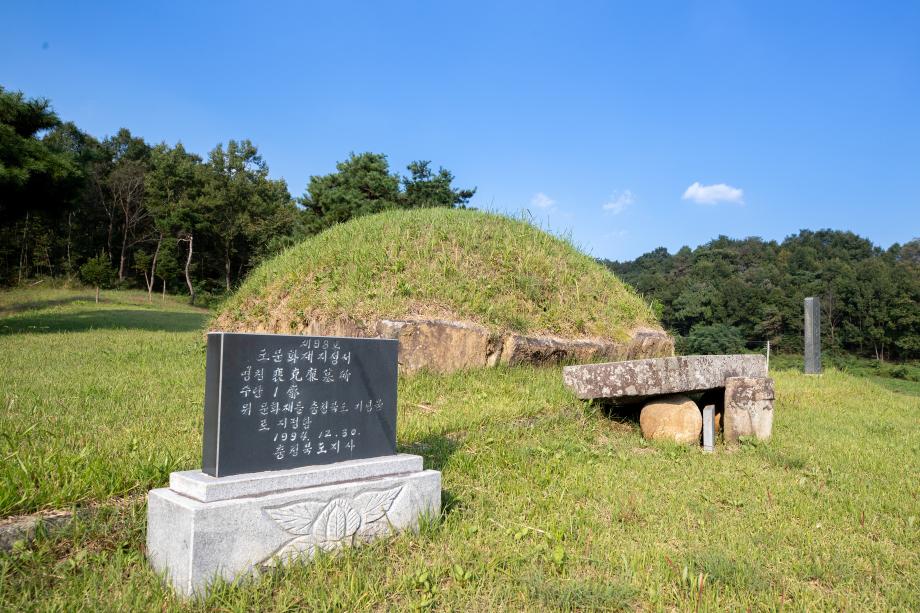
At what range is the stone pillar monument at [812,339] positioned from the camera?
12.8 m

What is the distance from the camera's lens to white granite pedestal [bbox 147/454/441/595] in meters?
2.72

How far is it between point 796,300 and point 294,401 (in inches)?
1830

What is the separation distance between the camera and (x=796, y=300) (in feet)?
137

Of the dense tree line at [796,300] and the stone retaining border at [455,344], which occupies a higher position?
the dense tree line at [796,300]

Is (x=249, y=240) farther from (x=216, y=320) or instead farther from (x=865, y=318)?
(x=865, y=318)

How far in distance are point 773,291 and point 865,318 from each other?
7076mm

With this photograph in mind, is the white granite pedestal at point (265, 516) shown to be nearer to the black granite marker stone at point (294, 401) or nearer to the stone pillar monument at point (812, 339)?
the black granite marker stone at point (294, 401)

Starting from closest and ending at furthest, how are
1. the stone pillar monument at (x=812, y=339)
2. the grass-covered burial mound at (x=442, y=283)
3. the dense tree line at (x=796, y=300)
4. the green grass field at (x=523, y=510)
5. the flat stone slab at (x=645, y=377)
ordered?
the green grass field at (x=523, y=510), the flat stone slab at (x=645, y=377), the grass-covered burial mound at (x=442, y=283), the stone pillar monument at (x=812, y=339), the dense tree line at (x=796, y=300)

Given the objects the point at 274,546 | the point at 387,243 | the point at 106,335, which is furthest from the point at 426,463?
the point at 106,335

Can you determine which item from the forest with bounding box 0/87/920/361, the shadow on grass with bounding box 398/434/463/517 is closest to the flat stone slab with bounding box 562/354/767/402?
the shadow on grass with bounding box 398/434/463/517

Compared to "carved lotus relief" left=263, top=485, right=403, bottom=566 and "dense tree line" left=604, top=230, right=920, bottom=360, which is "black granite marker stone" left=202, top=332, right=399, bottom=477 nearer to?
"carved lotus relief" left=263, top=485, right=403, bottom=566

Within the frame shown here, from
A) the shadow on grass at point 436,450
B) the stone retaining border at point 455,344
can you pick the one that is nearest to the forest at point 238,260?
the stone retaining border at point 455,344

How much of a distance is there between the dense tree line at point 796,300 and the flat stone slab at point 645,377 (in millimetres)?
34311

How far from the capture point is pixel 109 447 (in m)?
4.01
